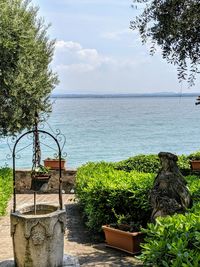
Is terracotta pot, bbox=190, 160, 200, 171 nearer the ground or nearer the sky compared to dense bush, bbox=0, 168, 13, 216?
nearer the sky

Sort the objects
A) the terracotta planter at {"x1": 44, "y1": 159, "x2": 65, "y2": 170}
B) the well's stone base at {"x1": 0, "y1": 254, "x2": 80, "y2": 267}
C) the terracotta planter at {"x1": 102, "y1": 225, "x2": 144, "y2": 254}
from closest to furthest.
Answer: the well's stone base at {"x1": 0, "y1": 254, "x2": 80, "y2": 267}, the terracotta planter at {"x1": 102, "y1": 225, "x2": 144, "y2": 254}, the terracotta planter at {"x1": 44, "y1": 159, "x2": 65, "y2": 170}

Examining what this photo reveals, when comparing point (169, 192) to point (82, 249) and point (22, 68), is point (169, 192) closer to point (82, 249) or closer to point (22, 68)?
point (82, 249)

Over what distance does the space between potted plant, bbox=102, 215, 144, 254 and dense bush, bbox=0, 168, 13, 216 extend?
367 cm

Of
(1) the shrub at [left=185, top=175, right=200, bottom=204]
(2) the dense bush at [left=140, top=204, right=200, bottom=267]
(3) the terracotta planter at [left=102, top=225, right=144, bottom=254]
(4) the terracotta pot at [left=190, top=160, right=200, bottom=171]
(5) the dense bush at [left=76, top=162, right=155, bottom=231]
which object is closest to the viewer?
(2) the dense bush at [left=140, top=204, right=200, bottom=267]

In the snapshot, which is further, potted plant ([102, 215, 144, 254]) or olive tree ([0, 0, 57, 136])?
olive tree ([0, 0, 57, 136])

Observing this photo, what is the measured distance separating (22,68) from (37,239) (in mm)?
8087

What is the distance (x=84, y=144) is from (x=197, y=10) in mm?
45160

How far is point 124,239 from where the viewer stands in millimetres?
8359

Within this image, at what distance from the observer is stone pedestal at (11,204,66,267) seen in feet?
22.7

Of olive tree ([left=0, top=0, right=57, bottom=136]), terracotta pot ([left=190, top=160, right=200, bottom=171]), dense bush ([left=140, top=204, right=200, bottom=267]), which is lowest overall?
dense bush ([left=140, top=204, right=200, bottom=267])

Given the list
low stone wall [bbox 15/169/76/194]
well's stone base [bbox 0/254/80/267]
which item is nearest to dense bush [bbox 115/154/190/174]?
low stone wall [bbox 15/169/76/194]

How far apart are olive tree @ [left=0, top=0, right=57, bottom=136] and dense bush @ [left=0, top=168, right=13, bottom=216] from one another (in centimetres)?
178

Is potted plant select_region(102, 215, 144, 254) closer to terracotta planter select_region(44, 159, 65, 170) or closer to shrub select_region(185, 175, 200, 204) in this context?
shrub select_region(185, 175, 200, 204)

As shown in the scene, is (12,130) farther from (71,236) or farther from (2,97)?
(71,236)
